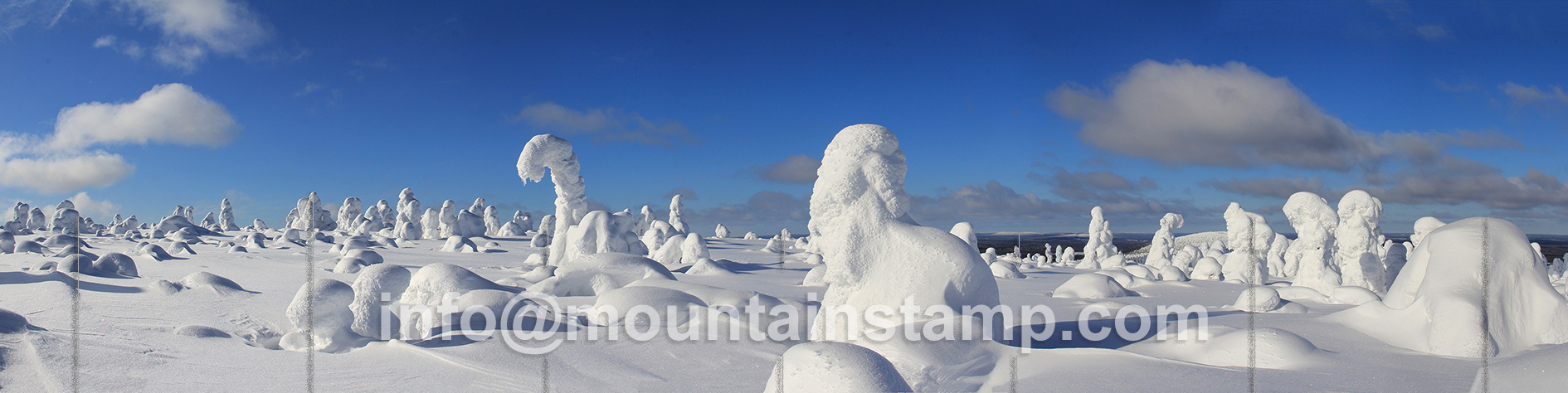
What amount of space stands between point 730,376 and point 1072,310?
5.41m

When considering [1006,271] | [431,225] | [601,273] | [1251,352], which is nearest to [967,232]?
[1006,271]

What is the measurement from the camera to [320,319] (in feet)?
18.3

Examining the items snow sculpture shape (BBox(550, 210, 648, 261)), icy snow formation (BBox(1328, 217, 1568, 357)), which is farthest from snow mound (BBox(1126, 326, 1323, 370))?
snow sculpture shape (BBox(550, 210, 648, 261))

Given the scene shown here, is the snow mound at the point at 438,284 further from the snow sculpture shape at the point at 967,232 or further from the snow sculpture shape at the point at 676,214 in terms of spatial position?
the snow sculpture shape at the point at 676,214

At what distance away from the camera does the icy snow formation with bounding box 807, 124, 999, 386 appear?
5570 mm

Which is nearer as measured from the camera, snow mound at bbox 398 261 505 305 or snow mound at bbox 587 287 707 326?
snow mound at bbox 587 287 707 326

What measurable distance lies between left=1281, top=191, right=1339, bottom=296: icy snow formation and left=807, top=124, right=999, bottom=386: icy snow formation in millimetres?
11432

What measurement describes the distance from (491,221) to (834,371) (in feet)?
122

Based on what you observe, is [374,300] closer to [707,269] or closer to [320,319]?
[320,319]

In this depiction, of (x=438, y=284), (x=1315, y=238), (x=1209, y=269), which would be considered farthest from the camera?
(x=1209, y=269)

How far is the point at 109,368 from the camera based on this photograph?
477cm

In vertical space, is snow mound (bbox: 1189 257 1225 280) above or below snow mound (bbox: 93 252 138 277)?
below

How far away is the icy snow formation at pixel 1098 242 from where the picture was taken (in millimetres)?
26734

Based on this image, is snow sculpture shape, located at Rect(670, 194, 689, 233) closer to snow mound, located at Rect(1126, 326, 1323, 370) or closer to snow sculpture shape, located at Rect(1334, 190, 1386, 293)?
snow sculpture shape, located at Rect(1334, 190, 1386, 293)
